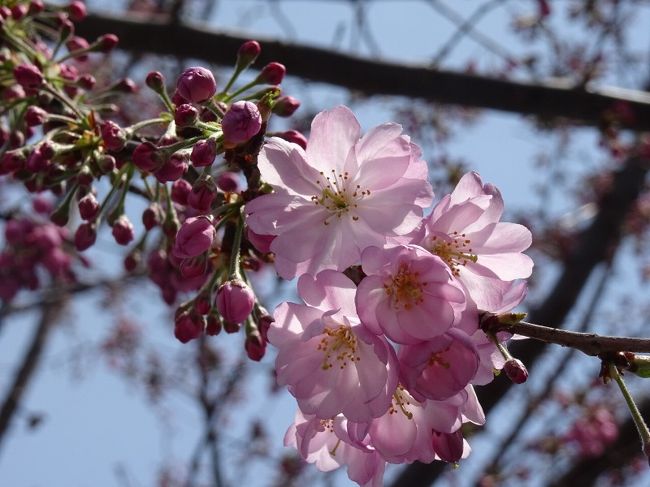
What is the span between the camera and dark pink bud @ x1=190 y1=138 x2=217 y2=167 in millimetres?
1524

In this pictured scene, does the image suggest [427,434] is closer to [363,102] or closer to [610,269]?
[363,102]

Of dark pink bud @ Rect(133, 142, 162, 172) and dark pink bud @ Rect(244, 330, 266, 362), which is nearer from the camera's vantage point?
dark pink bud @ Rect(133, 142, 162, 172)

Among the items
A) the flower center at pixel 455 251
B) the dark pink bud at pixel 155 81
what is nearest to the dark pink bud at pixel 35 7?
the dark pink bud at pixel 155 81

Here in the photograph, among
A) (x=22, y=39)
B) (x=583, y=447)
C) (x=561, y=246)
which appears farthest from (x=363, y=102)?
(x=22, y=39)

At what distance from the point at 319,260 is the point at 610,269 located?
6.00 m

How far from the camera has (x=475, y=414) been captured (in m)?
1.54

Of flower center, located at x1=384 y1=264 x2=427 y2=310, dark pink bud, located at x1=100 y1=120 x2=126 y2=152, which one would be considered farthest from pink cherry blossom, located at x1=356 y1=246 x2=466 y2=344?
dark pink bud, located at x1=100 y1=120 x2=126 y2=152

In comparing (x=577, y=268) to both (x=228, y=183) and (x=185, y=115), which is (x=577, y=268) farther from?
(x=185, y=115)

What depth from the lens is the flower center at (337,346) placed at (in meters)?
1.59

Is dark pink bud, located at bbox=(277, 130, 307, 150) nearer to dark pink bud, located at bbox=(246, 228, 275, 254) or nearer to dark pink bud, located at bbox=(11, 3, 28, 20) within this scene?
dark pink bud, located at bbox=(246, 228, 275, 254)

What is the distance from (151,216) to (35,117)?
43 centimetres

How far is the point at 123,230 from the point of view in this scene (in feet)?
6.86

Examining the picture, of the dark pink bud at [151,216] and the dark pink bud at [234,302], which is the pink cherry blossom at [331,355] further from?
the dark pink bud at [151,216]

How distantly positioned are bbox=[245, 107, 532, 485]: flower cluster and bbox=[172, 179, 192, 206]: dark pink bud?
36 centimetres
